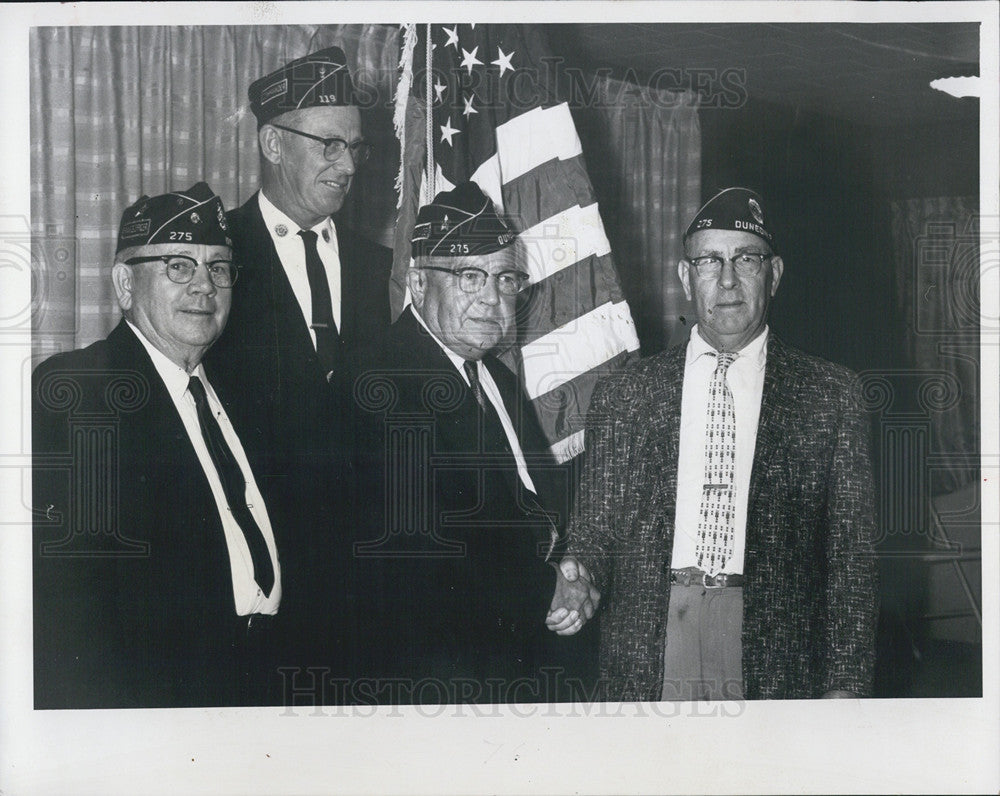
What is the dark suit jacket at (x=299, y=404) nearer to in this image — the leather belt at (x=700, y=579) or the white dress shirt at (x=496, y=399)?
the white dress shirt at (x=496, y=399)

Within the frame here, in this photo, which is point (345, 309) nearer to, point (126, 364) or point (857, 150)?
point (126, 364)

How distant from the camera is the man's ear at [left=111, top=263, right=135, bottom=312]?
10.0ft

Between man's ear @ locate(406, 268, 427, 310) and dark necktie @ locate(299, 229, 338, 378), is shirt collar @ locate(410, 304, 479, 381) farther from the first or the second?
dark necktie @ locate(299, 229, 338, 378)

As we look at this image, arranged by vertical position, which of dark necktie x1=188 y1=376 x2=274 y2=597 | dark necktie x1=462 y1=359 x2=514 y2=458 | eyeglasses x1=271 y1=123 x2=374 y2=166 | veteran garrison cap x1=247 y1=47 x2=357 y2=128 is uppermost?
veteran garrison cap x1=247 y1=47 x2=357 y2=128

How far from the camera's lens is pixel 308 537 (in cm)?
306

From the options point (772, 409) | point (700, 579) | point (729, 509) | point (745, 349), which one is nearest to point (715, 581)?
point (700, 579)

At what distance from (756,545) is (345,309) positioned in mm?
1486

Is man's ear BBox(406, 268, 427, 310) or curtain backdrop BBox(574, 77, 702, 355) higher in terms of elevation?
curtain backdrop BBox(574, 77, 702, 355)

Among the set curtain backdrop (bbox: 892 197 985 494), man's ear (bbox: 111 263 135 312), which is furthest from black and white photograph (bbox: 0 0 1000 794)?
curtain backdrop (bbox: 892 197 985 494)

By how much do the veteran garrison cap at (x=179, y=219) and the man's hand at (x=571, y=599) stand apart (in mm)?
1483

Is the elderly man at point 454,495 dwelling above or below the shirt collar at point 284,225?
below

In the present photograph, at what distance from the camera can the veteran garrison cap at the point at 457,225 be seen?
3064 millimetres

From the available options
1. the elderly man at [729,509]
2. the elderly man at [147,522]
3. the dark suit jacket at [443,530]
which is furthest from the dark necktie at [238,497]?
the elderly man at [729,509]

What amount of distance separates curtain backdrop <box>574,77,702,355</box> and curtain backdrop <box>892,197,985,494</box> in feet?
2.32
